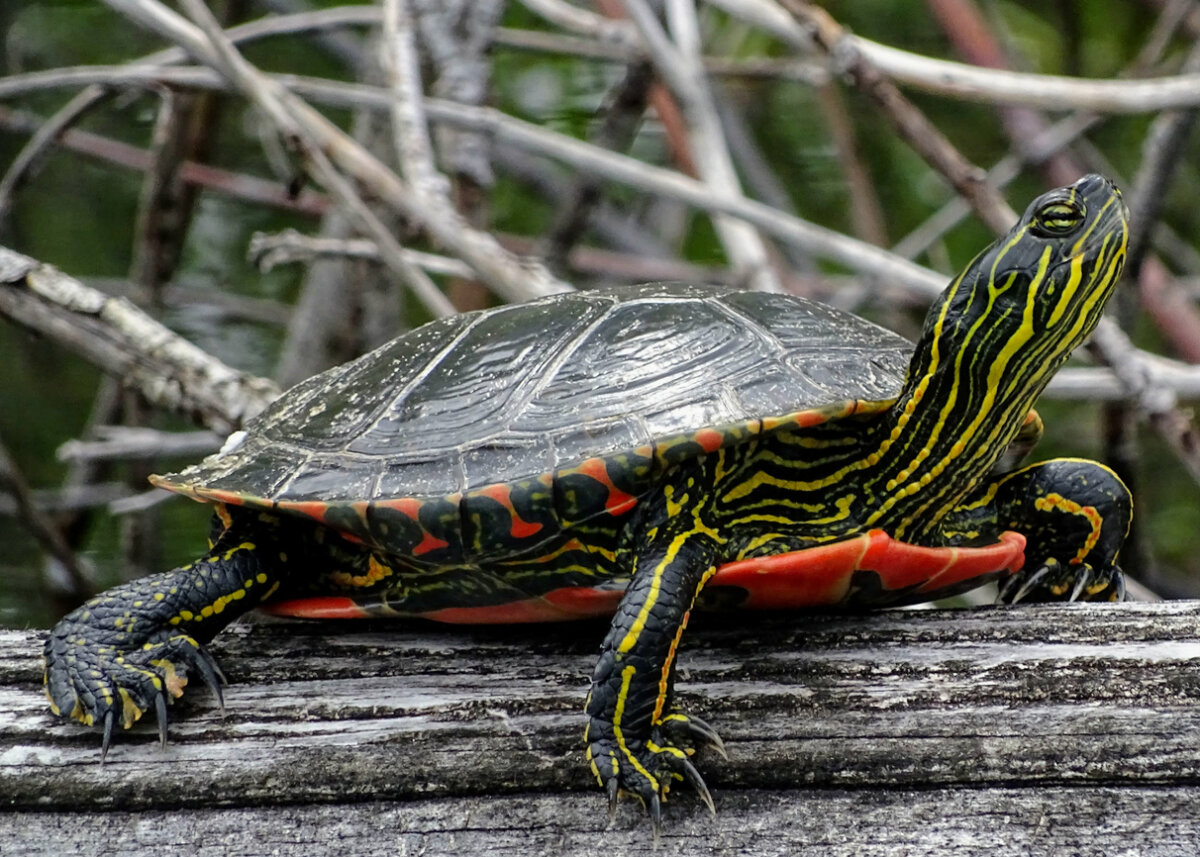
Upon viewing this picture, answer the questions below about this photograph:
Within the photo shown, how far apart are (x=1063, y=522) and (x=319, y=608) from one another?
1281mm

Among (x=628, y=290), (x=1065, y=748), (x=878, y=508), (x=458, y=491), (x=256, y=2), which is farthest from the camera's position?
(x=256, y=2)

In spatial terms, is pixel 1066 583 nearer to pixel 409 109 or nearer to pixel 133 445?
pixel 409 109

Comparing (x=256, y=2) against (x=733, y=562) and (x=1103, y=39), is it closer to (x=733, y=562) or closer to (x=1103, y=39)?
(x=1103, y=39)

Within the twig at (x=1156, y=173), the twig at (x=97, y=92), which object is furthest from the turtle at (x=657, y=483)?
the twig at (x=97, y=92)

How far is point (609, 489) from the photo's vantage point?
1752 millimetres

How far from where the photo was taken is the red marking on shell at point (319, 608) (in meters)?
1.95

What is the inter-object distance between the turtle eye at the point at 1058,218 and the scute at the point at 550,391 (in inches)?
13.6

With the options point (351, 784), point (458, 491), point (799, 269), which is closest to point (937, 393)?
point (458, 491)

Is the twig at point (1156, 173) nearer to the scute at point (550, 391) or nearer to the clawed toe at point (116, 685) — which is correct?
the scute at point (550, 391)

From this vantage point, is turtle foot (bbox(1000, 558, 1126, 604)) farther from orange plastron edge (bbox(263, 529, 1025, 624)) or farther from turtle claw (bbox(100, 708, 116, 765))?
turtle claw (bbox(100, 708, 116, 765))

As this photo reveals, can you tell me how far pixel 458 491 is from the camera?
1770mm

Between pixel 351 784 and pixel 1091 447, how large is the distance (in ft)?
12.7

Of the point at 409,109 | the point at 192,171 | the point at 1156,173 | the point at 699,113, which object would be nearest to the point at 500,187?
the point at 192,171

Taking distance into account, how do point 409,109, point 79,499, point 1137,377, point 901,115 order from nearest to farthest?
point 1137,377 → point 901,115 → point 409,109 → point 79,499
